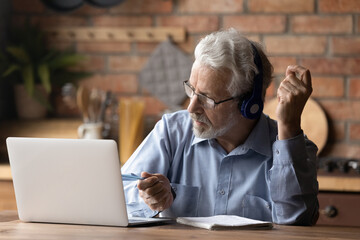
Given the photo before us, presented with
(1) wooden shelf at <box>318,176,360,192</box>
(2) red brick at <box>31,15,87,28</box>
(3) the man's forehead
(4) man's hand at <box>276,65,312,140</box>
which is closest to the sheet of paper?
(4) man's hand at <box>276,65,312,140</box>

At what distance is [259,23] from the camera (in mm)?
3168

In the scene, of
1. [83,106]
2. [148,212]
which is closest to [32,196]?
[148,212]

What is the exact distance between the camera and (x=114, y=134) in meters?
3.25

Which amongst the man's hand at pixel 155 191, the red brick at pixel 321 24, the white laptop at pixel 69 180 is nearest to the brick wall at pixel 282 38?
the red brick at pixel 321 24

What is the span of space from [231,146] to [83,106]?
3.98 ft

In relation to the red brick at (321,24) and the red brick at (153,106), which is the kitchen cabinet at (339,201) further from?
the red brick at (153,106)

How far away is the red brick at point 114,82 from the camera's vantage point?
3307mm

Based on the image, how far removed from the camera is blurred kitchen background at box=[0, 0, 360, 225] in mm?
3098

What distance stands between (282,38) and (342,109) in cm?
46

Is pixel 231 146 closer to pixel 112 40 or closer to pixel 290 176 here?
pixel 290 176

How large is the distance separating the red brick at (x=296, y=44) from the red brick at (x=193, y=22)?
0.28m

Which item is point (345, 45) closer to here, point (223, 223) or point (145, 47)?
point (145, 47)

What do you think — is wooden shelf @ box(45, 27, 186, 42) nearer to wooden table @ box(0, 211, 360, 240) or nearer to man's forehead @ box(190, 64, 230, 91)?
man's forehead @ box(190, 64, 230, 91)

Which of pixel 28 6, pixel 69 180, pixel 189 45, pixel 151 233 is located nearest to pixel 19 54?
pixel 28 6
